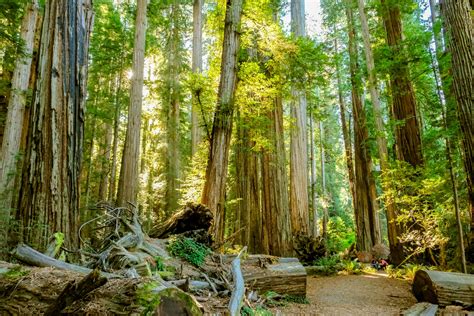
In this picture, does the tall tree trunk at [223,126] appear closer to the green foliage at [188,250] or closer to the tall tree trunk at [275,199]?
the green foliage at [188,250]

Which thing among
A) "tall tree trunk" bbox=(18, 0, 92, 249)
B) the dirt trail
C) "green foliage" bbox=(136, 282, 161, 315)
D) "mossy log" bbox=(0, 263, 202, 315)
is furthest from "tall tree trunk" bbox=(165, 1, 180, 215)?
"green foliage" bbox=(136, 282, 161, 315)

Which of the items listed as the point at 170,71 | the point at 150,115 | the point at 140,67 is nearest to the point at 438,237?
the point at 140,67

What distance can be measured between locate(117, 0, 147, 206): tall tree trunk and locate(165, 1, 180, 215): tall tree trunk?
Answer: 6.86 meters

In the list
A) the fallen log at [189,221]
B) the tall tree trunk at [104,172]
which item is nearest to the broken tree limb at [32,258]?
the fallen log at [189,221]

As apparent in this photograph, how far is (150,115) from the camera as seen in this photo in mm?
20672

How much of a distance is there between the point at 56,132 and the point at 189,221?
3465mm

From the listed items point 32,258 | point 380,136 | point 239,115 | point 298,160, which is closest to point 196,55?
point 239,115

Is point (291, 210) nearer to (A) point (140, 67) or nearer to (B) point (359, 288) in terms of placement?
(B) point (359, 288)

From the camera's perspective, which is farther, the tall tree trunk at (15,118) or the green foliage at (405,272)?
the tall tree trunk at (15,118)

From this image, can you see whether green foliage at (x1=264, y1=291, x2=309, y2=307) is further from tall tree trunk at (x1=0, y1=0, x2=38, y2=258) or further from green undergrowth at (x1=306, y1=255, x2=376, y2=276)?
tall tree trunk at (x1=0, y1=0, x2=38, y2=258)

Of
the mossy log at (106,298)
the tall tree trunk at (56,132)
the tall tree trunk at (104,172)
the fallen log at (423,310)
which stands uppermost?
the tall tree trunk at (104,172)

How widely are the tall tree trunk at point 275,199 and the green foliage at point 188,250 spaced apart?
463 cm

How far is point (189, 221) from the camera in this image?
6656mm

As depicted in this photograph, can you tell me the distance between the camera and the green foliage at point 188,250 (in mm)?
5469
